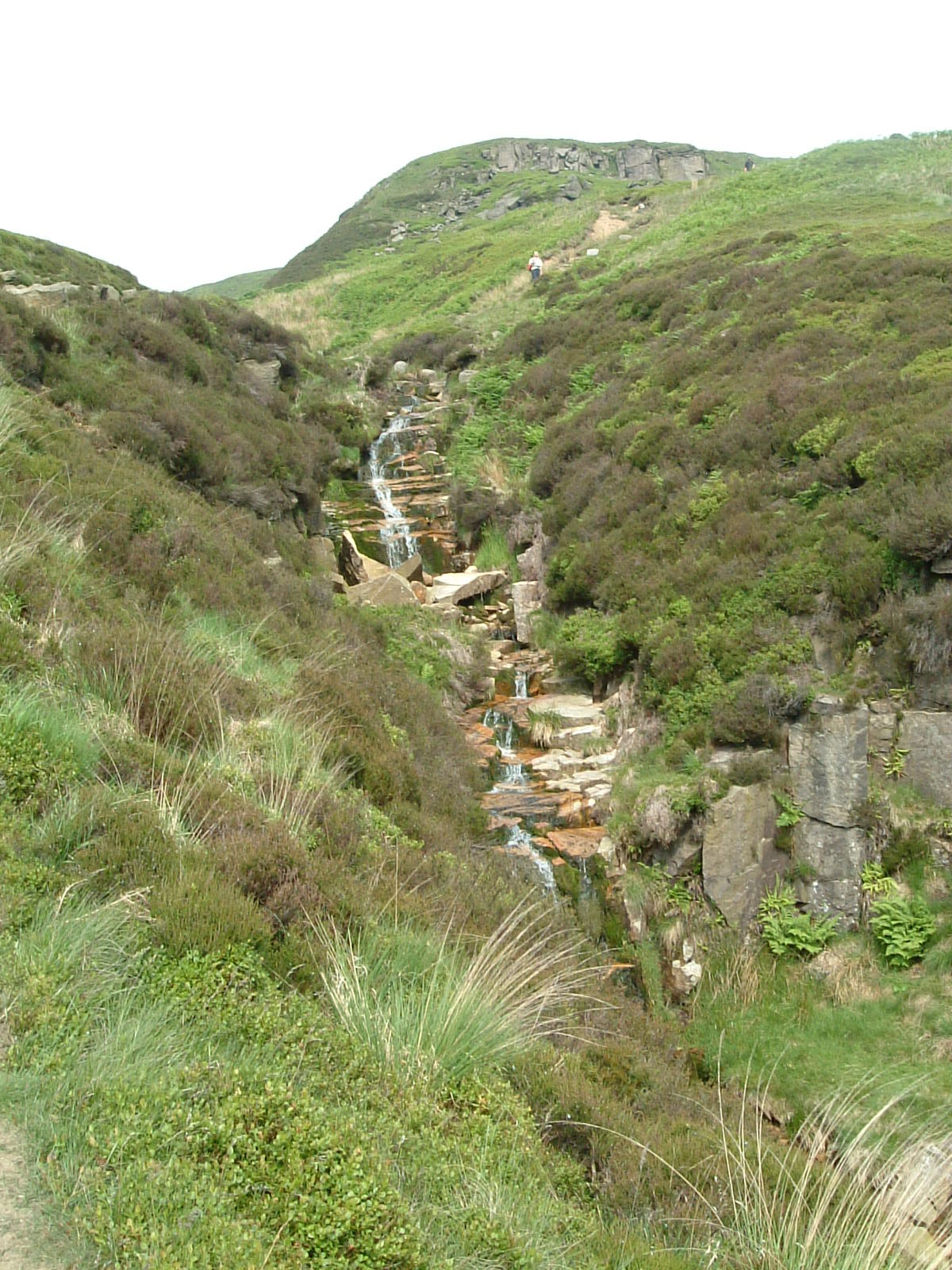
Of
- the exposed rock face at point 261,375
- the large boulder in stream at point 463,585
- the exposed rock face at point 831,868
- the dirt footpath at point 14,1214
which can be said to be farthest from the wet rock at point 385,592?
the dirt footpath at point 14,1214

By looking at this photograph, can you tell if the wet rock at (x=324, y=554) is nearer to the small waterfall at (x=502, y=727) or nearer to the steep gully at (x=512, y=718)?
the steep gully at (x=512, y=718)

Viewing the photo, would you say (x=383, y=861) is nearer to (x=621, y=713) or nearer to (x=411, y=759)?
(x=411, y=759)

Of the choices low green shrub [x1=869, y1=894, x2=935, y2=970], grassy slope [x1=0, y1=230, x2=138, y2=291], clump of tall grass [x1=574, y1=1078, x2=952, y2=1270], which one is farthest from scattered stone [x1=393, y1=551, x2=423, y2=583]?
clump of tall grass [x1=574, y1=1078, x2=952, y2=1270]

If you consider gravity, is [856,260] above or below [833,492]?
above

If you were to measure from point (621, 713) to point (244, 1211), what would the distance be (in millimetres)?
10313

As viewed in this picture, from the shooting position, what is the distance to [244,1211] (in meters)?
2.83

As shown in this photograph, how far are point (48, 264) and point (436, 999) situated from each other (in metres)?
26.2

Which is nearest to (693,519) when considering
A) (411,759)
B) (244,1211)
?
(411,759)

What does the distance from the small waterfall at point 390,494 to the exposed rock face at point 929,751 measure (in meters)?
12.1

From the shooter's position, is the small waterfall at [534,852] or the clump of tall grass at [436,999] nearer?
the clump of tall grass at [436,999]

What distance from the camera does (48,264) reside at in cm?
2523

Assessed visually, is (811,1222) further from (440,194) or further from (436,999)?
(440,194)

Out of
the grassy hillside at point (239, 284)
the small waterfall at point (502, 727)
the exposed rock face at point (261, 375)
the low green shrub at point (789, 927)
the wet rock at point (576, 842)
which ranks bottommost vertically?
the low green shrub at point (789, 927)

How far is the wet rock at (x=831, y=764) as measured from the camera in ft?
31.2
